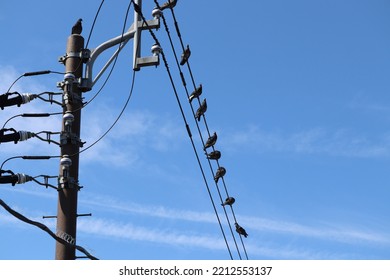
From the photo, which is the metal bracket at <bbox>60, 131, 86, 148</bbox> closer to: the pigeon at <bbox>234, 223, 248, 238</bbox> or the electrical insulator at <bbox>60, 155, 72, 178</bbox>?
the electrical insulator at <bbox>60, 155, 72, 178</bbox>

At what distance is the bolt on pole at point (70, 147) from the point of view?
933 cm

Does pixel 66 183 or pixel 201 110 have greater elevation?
pixel 201 110

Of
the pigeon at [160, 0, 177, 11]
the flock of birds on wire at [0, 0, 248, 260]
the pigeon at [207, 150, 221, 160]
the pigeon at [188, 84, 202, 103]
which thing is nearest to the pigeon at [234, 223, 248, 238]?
the flock of birds on wire at [0, 0, 248, 260]

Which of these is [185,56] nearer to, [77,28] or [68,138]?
[77,28]

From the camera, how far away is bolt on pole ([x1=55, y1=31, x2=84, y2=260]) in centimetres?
933

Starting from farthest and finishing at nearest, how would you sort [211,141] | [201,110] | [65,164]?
[211,141] → [201,110] → [65,164]

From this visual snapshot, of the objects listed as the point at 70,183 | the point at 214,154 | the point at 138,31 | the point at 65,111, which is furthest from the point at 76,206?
the point at 214,154

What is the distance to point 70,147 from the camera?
9844 millimetres

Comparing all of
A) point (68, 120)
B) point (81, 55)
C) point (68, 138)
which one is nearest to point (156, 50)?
point (81, 55)

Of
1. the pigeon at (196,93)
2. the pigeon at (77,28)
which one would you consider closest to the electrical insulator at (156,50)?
the pigeon at (77,28)
